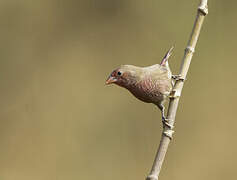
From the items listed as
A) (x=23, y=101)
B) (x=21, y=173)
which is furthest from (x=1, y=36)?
(x=21, y=173)

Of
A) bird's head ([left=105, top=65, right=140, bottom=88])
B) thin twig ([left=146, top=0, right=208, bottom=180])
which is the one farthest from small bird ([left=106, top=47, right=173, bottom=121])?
thin twig ([left=146, top=0, right=208, bottom=180])

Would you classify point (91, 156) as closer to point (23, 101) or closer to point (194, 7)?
point (23, 101)

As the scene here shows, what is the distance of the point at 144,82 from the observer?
1.84m

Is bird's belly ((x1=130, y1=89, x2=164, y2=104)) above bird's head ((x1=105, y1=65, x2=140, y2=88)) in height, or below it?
below

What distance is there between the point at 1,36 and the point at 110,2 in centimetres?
93

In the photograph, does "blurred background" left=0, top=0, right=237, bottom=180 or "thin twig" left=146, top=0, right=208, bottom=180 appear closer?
"thin twig" left=146, top=0, right=208, bottom=180

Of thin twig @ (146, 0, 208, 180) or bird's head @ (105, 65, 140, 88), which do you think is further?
bird's head @ (105, 65, 140, 88)

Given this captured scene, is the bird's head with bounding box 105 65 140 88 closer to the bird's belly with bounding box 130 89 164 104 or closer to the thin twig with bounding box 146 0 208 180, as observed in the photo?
the bird's belly with bounding box 130 89 164 104

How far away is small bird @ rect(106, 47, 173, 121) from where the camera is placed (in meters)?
1.78

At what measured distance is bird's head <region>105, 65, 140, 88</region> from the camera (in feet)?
5.79

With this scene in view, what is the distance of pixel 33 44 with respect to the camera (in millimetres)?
3447

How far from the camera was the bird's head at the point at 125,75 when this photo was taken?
5.79ft

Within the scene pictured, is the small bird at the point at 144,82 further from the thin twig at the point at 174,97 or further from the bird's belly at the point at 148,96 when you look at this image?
the thin twig at the point at 174,97

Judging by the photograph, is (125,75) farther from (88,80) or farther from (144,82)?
(88,80)
